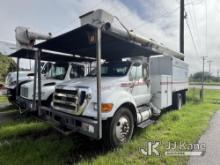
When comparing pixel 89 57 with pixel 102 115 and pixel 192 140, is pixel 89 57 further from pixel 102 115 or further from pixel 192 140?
pixel 192 140

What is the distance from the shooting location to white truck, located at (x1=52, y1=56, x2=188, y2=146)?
4.31 m

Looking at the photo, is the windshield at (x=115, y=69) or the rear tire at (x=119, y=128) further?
the windshield at (x=115, y=69)

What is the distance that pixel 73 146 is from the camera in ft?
15.5

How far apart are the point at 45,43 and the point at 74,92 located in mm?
1889

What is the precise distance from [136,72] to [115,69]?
675 mm

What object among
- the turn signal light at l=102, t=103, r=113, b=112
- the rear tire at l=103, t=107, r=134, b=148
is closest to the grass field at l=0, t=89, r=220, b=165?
the rear tire at l=103, t=107, r=134, b=148

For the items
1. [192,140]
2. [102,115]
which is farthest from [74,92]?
[192,140]

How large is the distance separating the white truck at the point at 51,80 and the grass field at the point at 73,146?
885mm

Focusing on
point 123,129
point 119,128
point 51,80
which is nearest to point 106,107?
point 119,128

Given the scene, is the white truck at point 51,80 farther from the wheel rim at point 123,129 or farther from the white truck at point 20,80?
the wheel rim at point 123,129

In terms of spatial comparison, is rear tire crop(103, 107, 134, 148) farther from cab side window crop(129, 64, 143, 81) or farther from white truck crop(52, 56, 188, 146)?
cab side window crop(129, 64, 143, 81)

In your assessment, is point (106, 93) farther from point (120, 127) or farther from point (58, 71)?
point (58, 71)

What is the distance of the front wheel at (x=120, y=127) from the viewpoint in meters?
4.35

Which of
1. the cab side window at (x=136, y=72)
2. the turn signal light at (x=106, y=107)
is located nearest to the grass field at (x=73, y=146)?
the turn signal light at (x=106, y=107)
